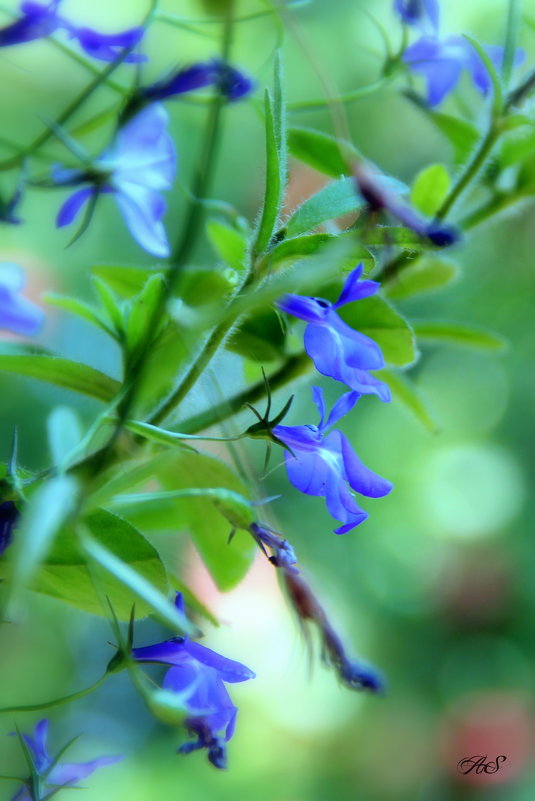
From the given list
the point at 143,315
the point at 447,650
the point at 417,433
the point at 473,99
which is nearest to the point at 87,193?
the point at 143,315

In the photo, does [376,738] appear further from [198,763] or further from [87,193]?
[87,193]

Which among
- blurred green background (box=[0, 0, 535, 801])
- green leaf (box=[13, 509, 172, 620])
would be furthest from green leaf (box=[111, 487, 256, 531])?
blurred green background (box=[0, 0, 535, 801])

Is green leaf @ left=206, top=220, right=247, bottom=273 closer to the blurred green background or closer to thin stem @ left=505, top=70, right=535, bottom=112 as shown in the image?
thin stem @ left=505, top=70, right=535, bottom=112
